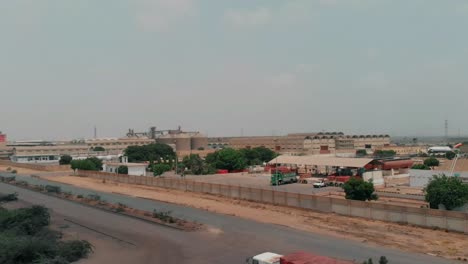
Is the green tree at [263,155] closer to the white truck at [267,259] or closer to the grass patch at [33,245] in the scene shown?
the grass patch at [33,245]

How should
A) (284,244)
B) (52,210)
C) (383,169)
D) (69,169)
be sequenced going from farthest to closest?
(69,169)
(383,169)
(52,210)
(284,244)

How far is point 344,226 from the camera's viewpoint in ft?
118

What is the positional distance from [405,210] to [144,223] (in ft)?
77.8

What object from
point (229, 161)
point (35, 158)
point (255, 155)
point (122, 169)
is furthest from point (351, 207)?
point (35, 158)

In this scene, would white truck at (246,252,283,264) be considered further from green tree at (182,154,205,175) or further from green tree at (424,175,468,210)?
green tree at (182,154,205,175)

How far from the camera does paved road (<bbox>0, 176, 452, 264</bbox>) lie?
2656 centimetres

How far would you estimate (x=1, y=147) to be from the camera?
181875 millimetres

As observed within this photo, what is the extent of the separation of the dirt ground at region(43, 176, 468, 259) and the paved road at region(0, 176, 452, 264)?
74.6 inches

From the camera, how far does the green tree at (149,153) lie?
128625 mm

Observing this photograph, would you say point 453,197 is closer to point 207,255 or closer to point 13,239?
point 207,255

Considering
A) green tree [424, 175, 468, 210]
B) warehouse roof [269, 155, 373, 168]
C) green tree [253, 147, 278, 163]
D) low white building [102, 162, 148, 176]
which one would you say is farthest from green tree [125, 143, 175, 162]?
green tree [424, 175, 468, 210]

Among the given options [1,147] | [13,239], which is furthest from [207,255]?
[1,147]

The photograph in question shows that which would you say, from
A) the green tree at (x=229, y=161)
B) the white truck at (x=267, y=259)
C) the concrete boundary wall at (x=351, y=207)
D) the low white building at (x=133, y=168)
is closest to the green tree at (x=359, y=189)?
the concrete boundary wall at (x=351, y=207)

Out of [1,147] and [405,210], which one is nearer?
[405,210]
